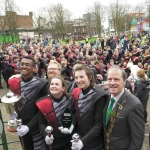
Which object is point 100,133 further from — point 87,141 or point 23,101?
point 23,101

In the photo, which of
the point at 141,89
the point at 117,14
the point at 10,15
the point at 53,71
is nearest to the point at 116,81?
the point at 53,71

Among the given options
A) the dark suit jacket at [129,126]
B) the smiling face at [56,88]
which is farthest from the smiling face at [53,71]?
the dark suit jacket at [129,126]

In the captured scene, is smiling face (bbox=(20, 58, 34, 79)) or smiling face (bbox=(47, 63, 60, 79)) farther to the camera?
smiling face (bbox=(47, 63, 60, 79))

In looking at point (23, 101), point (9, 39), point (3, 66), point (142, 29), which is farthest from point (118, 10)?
point (23, 101)

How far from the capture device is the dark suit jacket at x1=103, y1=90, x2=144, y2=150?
2451 millimetres

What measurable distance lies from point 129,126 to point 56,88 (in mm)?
1105

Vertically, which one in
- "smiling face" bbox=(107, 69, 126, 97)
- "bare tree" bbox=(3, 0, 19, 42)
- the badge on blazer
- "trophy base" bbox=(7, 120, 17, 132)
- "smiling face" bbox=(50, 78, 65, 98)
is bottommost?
"trophy base" bbox=(7, 120, 17, 132)

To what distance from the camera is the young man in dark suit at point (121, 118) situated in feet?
8.09

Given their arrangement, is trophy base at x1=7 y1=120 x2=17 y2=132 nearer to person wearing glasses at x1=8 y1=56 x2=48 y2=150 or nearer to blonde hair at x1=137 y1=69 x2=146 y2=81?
person wearing glasses at x1=8 y1=56 x2=48 y2=150

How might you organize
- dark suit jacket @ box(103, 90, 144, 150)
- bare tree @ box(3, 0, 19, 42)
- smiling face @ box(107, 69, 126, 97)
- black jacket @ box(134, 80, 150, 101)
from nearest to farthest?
1. dark suit jacket @ box(103, 90, 144, 150)
2. smiling face @ box(107, 69, 126, 97)
3. black jacket @ box(134, 80, 150, 101)
4. bare tree @ box(3, 0, 19, 42)

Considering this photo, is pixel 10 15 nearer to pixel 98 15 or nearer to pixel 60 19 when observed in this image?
pixel 60 19

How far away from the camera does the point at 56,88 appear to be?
9.79 ft

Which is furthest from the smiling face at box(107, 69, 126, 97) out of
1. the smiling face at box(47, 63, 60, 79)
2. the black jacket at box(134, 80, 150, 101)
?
the black jacket at box(134, 80, 150, 101)

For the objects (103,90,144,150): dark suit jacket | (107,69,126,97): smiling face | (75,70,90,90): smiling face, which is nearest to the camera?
(103,90,144,150): dark suit jacket
